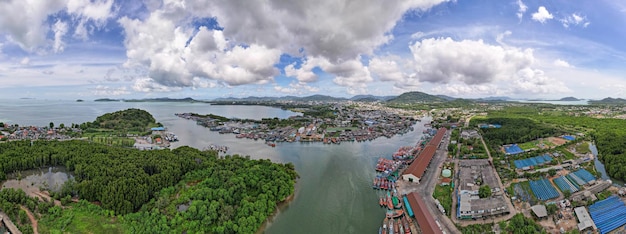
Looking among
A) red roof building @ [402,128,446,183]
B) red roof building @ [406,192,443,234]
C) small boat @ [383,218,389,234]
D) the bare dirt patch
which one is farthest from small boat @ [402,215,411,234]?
the bare dirt patch

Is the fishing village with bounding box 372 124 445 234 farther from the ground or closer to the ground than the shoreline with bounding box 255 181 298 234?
farther from the ground

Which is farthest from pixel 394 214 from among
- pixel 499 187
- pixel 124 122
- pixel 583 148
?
pixel 124 122

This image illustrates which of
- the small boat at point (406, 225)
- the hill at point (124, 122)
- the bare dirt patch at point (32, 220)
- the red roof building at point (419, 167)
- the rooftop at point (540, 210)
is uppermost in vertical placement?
the hill at point (124, 122)

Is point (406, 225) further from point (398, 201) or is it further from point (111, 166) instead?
point (111, 166)

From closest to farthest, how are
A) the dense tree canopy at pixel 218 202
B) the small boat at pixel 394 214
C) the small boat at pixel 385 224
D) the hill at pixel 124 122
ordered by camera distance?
the dense tree canopy at pixel 218 202 < the small boat at pixel 385 224 < the small boat at pixel 394 214 < the hill at pixel 124 122

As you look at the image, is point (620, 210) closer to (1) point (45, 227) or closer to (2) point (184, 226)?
(2) point (184, 226)

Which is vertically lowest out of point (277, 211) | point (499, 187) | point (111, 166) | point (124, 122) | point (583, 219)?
point (277, 211)

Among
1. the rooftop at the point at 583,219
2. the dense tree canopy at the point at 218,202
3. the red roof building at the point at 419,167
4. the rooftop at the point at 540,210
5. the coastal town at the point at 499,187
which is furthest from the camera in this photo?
the red roof building at the point at 419,167

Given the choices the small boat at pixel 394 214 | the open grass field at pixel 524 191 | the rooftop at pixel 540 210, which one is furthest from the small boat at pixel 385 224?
the open grass field at pixel 524 191

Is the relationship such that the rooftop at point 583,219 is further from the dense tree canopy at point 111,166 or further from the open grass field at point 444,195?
the dense tree canopy at point 111,166

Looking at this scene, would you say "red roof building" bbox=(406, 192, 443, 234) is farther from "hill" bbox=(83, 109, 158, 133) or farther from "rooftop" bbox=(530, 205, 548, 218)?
"hill" bbox=(83, 109, 158, 133)

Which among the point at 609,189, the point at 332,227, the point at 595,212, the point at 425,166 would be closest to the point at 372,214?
the point at 332,227

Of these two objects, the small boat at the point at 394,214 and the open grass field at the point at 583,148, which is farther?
the open grass field at the point at 583,148
